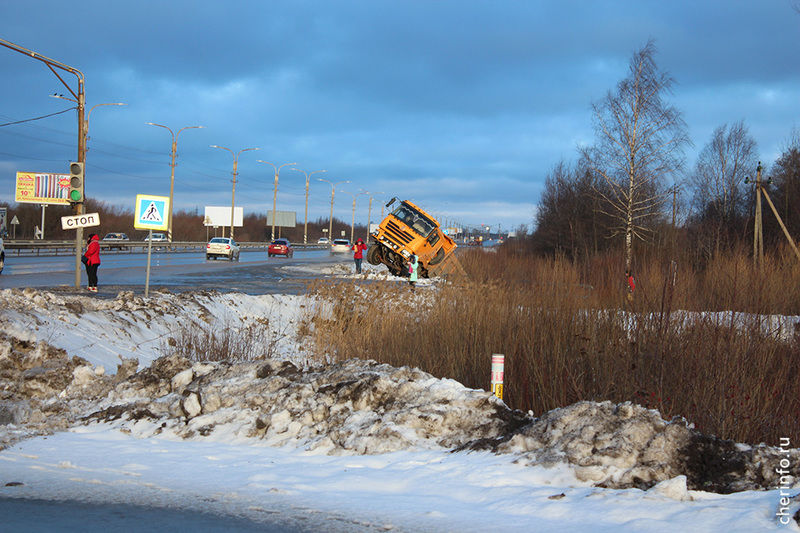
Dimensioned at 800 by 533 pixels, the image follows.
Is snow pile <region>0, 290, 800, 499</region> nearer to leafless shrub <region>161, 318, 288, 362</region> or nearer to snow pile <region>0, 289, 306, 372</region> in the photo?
snow pile <region>0, 289, 306, 372</region>

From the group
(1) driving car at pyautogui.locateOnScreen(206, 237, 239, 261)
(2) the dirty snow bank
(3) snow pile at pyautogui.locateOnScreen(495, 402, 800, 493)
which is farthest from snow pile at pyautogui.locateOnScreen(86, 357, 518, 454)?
(1) driving car at pyautogui.locateOnScreen(206, 237, 239, 261)

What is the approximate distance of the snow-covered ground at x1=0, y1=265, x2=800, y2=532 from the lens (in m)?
4.94

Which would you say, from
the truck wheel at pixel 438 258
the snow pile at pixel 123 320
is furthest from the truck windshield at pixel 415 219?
the snow pile at pixel 123 320

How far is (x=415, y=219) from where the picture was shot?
33.5 m

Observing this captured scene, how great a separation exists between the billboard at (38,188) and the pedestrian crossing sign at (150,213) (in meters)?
45.4

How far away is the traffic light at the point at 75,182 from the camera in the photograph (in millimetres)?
17828

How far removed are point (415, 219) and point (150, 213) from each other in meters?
18.0

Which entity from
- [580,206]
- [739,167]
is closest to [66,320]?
[580,206]

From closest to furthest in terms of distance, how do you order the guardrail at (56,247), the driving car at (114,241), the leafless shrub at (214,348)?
the leafless shrub at (214,348), the guardrail at (56,247), the driving car at (114,241)

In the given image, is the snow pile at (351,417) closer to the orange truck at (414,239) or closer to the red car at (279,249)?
the orange truck at (414,239)

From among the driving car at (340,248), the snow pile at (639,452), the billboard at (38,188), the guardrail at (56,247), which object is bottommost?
the snow pile at (639,452)

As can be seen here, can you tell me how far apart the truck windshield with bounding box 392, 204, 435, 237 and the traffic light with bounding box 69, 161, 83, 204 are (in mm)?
17471

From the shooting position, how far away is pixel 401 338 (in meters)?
11.2

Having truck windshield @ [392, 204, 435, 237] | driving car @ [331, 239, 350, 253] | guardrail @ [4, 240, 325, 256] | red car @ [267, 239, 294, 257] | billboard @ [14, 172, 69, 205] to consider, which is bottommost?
guardrail @ [4, 240, 325, 256]
